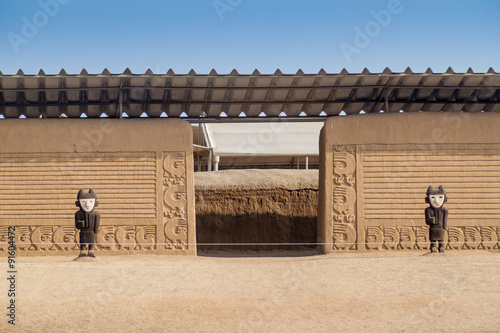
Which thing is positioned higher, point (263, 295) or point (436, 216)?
point (436, 216)

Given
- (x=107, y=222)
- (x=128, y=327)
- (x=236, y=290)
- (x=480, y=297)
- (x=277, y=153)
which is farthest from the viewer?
(x=277, y=153)

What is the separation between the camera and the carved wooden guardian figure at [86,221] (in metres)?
9.15

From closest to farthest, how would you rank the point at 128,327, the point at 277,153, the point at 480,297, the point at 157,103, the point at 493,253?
the point at 128,327 → the point at 480,297 → the point at 493,253 → the point at 157,103 → the point at 277,153

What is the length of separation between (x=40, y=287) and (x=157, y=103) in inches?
199

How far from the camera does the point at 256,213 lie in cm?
1494

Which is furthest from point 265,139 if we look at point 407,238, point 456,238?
point 456,238

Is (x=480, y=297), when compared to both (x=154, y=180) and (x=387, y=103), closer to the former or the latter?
(x=387, y=103)

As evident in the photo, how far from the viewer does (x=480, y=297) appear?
256 inches

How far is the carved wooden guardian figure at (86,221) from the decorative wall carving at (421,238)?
194 inches

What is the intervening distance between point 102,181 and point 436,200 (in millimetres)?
6136

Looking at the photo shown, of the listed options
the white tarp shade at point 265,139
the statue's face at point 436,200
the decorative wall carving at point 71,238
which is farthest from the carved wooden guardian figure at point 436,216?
the white tarp shade at point 265,139

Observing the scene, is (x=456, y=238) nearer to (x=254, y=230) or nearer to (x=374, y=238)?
(x=374, y=238)

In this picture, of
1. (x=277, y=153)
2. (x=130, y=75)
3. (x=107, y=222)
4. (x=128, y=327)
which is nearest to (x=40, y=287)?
(x=128, y=327)

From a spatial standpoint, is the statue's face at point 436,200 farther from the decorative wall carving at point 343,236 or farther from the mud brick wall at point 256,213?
the mud brick wall at point 256,213
